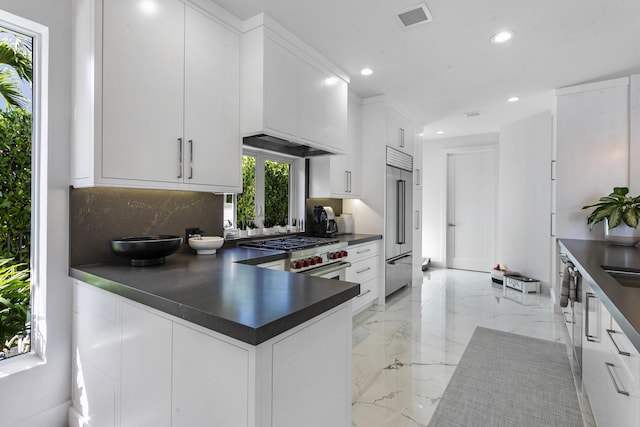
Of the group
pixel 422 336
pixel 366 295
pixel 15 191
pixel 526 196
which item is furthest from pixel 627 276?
pixel 15 191

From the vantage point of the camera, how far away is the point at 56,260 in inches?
68.2

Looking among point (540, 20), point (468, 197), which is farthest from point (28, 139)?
point (468, 197)

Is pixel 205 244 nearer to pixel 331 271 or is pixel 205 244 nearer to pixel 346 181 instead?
pixel 331 271

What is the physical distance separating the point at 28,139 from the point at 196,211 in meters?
1.04

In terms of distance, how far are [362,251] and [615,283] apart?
2.24m

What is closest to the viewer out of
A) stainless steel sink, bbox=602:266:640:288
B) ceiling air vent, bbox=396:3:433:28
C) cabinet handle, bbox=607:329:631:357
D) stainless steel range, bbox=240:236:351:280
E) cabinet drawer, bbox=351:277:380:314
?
cabinet handle, bbox=607:329:631:357

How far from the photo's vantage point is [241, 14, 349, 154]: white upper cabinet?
2.36 m

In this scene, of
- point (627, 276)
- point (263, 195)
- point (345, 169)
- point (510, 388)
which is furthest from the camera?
point (345, 169)

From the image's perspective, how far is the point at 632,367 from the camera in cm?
109

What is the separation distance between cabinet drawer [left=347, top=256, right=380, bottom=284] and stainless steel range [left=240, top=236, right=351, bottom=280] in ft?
0.59

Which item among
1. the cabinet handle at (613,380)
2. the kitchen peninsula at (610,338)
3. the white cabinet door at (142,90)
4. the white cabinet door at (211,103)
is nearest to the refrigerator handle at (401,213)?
the kitchen peninsula at (610,338)

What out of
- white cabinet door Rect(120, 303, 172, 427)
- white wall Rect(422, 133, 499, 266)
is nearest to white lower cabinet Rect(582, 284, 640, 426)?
white cabinet door Rect(120, 303, 172, 427)

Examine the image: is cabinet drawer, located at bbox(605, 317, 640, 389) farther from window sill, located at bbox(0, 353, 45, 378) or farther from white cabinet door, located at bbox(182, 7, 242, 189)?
window sill, located at bbox(0, 353, 45, 378)

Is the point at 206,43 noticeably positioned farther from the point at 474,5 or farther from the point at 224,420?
the point at 224,420
